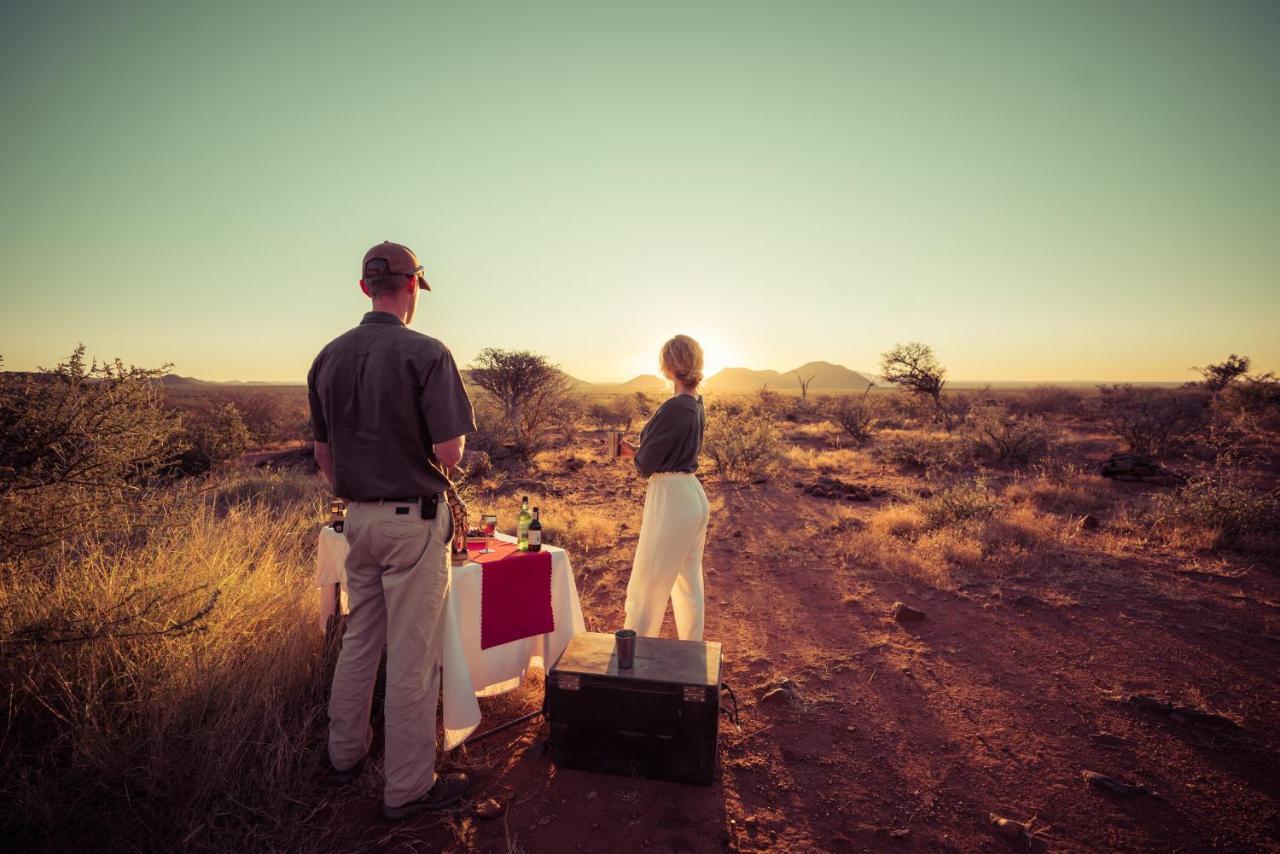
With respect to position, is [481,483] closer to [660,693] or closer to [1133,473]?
[660,693]

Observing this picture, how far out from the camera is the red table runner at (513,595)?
3396 mm

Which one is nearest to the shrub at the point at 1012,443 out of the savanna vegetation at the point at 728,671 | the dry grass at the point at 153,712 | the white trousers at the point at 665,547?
the savanna vegetation at the point at 728,671

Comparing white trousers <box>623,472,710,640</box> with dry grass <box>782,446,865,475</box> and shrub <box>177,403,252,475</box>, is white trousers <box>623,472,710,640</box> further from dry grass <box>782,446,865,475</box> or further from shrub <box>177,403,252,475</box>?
shrub <box>177,403,252,475</box>

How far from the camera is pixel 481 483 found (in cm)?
1146

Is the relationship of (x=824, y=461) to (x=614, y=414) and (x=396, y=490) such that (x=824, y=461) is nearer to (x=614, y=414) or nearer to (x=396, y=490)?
(x=396, y=490)

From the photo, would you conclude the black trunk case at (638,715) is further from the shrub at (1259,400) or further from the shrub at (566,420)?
the shrub at (1259,400)

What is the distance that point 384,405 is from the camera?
250cm

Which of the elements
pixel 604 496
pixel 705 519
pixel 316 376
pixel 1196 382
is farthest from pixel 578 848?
pixel 1196 382

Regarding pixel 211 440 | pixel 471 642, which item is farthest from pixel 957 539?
pixel 211 440

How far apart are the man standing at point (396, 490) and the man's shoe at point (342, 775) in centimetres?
29

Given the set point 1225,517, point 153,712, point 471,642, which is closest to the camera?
point 153,712

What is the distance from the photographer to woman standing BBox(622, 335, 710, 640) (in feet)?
11.8

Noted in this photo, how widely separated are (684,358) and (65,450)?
3.84 m

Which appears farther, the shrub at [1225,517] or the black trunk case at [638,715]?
the shrub at [1225,517]
